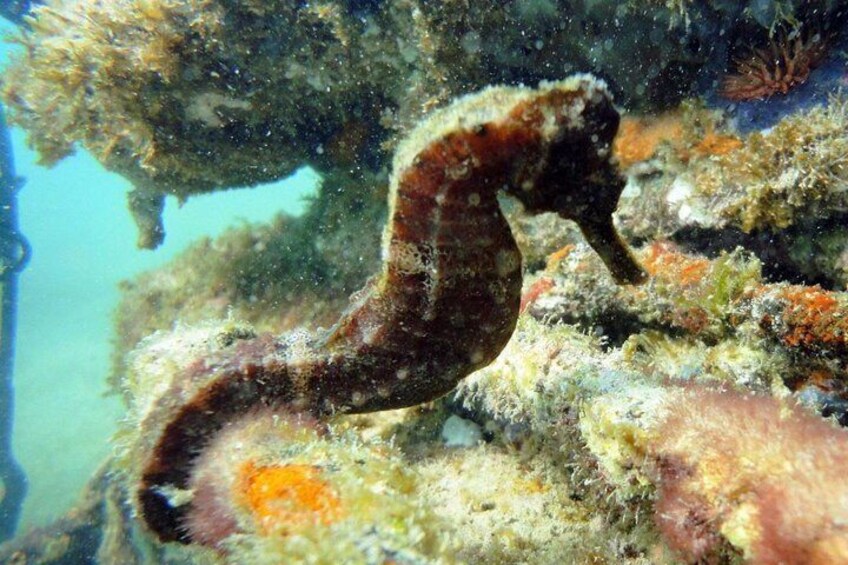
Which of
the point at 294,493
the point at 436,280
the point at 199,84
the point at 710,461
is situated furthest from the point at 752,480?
the point at 199,84

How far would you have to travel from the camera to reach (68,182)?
11706 centimetres

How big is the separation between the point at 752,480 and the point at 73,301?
2733 inches

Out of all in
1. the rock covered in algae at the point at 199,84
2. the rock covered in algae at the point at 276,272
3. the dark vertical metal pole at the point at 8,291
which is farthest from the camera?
the dark vertical metal pole at the point at 8,291

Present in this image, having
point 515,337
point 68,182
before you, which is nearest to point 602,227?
point 515,337

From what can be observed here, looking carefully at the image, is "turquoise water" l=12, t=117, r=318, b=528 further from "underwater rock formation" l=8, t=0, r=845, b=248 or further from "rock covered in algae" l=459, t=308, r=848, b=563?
"rock covered in algae" l=459, t=308, r=848, b=563

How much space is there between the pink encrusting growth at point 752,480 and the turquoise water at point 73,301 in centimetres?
714

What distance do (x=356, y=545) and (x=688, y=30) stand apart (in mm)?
5148

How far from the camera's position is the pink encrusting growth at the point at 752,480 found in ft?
5.31

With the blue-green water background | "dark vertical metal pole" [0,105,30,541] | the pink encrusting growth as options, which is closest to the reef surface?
the pink encrusting growth

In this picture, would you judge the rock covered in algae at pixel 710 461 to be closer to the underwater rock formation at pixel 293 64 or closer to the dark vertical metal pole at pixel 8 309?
the underwater rock formation at pixel 293 64

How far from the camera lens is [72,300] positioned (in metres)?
58.5

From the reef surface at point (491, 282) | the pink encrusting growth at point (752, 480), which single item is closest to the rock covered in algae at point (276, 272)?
the reef surface at point (491, 282)

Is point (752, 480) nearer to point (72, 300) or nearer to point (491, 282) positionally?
point (491, 282)

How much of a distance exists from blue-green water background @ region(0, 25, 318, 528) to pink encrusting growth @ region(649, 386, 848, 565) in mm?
5642
